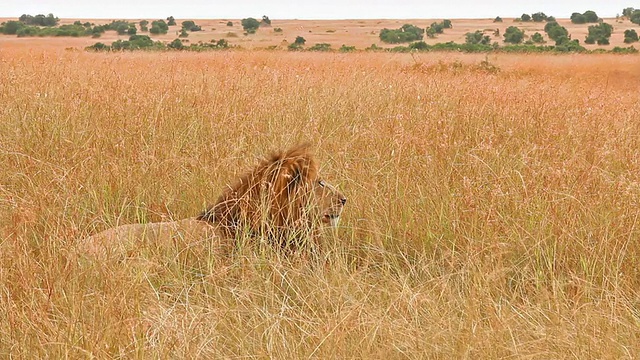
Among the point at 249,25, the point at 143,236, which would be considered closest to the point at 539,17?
the point at 249,25

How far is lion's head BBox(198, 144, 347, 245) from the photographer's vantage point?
3254 millimetres

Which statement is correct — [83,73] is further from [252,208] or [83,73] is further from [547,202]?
[547,202]

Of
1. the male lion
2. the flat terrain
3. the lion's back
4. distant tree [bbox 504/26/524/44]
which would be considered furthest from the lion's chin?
distant tree [bbox 504/26/524/44]

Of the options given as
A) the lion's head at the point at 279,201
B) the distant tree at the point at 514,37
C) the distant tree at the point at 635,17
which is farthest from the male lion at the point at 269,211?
the distant tree at the point at 635,17

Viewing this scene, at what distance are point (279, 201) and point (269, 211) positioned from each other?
67 mm

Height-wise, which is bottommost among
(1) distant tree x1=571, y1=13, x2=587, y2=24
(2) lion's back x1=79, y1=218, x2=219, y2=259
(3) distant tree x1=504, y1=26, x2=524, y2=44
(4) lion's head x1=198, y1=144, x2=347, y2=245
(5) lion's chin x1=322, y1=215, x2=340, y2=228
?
(3) distant tree x1=504, y1=26, x2=524, y2=44

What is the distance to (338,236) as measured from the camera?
361 centimetres

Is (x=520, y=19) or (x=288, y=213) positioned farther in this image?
(x=520, y=19)

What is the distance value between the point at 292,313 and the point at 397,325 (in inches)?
18.4

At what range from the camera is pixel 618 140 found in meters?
4.86

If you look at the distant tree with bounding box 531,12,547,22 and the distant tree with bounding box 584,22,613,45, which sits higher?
the distant tree with bounding box 531,12,547,22

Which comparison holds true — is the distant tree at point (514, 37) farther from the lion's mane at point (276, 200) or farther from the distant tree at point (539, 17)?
the lion's mane at point (276, 200)

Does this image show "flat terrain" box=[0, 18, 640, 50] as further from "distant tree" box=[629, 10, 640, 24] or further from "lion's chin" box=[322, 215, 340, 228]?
"lion's chin" box=[322, 215, 340, 228]

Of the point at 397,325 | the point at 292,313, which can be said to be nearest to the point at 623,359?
the point at 397,325
